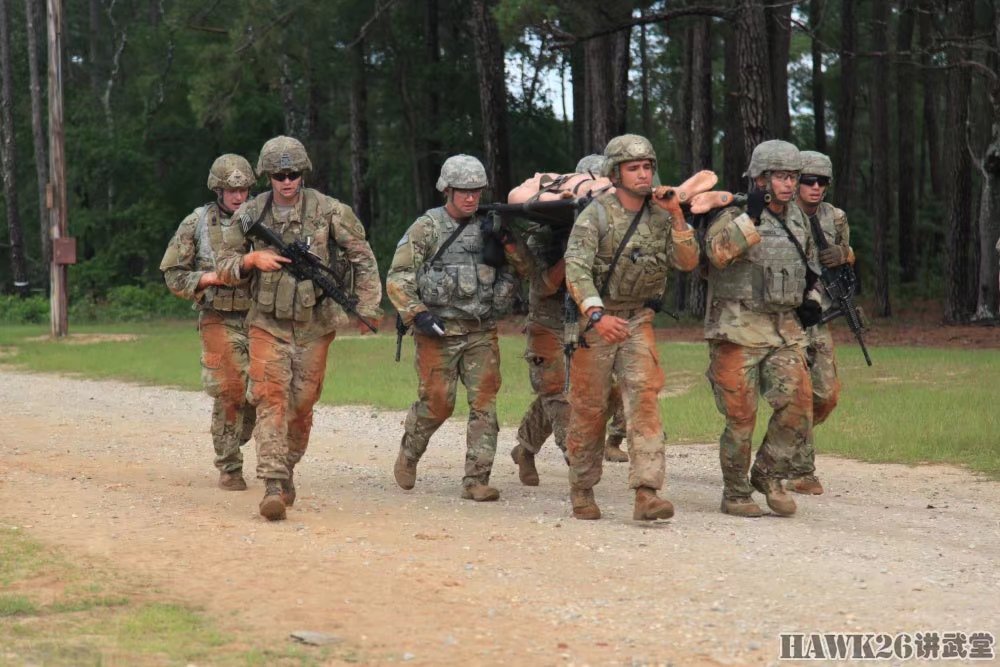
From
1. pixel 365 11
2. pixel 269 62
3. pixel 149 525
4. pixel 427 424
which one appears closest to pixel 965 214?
pixel 269 62

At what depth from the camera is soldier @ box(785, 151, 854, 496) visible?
1062 cm

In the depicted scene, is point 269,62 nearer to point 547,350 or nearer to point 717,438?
point 717,438

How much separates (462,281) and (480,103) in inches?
1172

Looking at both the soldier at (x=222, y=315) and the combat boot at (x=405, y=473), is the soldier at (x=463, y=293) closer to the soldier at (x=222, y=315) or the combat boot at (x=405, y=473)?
the combat boot at (x=405, y=473)

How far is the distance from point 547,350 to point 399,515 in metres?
1.92

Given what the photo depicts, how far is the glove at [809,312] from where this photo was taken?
33.1 feet

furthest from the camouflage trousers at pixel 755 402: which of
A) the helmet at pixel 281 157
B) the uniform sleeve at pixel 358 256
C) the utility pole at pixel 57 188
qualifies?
the utility pole at pixel 57 188

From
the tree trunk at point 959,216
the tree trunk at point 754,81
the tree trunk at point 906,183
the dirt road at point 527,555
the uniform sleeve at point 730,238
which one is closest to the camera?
the dirt road at point 527,555

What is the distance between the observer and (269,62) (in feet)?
115

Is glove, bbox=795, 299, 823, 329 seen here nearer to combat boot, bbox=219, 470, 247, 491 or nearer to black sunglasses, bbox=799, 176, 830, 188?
black sunglasses, bbox=799, 176, 830, 188

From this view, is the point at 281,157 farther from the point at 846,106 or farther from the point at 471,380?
the point at 846,106

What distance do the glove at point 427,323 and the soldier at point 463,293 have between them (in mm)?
47

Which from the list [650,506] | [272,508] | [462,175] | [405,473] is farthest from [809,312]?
[272,508]

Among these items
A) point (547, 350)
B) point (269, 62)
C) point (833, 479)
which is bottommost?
point (833, 479)
